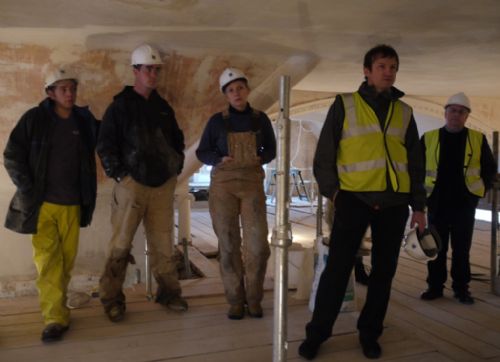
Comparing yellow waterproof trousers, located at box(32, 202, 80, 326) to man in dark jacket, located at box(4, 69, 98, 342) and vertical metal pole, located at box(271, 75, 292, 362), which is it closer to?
man in dark jacket, located at box(4, 69, 98, 342)

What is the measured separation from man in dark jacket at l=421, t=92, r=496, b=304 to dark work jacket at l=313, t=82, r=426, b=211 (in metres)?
1.16

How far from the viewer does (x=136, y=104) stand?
117 inches

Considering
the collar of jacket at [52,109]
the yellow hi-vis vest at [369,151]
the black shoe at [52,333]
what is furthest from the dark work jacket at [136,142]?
the yellow hi-vis vest at [369,151]

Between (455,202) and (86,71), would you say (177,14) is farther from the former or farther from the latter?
(455,202)

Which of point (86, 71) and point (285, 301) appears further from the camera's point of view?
point (86, 71)

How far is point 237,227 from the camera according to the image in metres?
3.08

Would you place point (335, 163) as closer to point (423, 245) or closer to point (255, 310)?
point (423, 245)

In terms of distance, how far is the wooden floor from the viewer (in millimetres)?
2555

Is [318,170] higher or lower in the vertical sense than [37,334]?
higher

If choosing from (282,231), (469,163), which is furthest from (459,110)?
(282,231)

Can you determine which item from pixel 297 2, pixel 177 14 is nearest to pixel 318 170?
pixel 297 2

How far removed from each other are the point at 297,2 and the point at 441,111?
5.66 meters

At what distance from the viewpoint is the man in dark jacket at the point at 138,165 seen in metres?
2.91

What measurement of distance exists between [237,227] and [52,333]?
118cm
